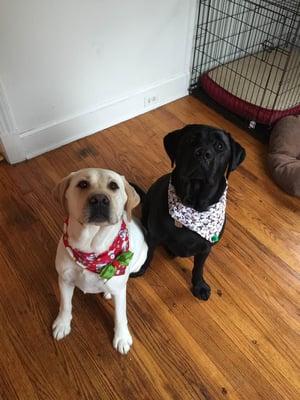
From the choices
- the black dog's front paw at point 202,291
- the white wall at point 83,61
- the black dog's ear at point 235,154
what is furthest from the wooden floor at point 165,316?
the black dog's ear at point 235,154

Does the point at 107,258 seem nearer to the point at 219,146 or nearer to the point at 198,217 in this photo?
the point at 198,217

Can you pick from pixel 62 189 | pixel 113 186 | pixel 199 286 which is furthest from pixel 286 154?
pixel 62 189

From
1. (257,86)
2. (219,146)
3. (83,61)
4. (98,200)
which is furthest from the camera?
(257,86)

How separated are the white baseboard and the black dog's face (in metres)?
1.03

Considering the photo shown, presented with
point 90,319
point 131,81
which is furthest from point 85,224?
point 131,81

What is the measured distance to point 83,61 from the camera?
195 cm

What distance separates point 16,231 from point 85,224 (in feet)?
2.73

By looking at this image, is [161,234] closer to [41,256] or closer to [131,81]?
[41,256]

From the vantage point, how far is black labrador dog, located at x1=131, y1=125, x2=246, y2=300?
123 centimetres

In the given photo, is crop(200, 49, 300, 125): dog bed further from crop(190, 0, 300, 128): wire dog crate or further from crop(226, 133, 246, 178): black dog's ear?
crop(226, 133, 246, 178): black dog's ear

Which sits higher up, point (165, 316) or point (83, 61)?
point (83, 61)

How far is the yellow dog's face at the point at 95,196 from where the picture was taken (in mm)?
1007

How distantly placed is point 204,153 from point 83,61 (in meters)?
1.09

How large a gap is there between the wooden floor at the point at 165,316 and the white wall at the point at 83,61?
34cm
